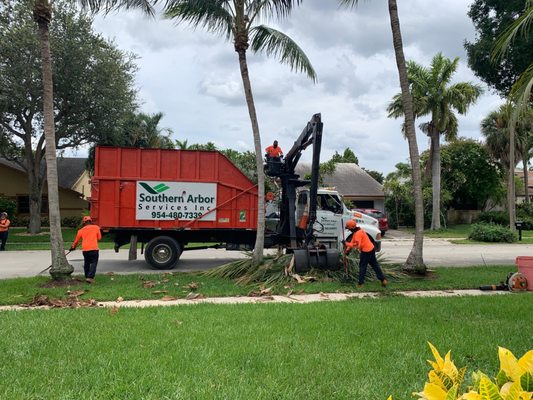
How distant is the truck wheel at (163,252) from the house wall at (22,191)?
87.4 ft

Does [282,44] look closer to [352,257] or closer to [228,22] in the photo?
[228,22]

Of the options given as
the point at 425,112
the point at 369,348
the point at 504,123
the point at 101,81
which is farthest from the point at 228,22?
the point at 504,123

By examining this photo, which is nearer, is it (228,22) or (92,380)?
(92,380)

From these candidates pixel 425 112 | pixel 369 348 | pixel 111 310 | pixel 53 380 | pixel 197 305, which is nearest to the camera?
pixel 53 380

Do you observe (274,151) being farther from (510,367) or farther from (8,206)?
(8,206)

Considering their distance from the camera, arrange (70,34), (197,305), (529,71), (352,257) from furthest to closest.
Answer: (70,34)
(352,257)
(529,71)
(197,305)

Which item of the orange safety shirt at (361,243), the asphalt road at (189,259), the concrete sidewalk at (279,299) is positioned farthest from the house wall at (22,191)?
the orange safety shirt at (361,243)

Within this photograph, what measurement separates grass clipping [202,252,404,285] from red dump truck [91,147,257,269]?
2.46 meters

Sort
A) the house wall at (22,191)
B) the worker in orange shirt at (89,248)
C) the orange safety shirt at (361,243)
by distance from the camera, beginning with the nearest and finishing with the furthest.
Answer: the orange safety shirt at (361,243) → the worker in orange shirt at (89,248) → the house wall at (22,191)

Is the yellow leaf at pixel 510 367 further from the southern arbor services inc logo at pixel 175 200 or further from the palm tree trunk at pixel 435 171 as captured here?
the palm tree trunk at pixel 435 171

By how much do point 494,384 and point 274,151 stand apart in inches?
522

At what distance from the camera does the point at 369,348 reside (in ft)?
18.6

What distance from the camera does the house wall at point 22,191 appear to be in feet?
124

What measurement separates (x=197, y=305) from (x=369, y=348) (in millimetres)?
3714
